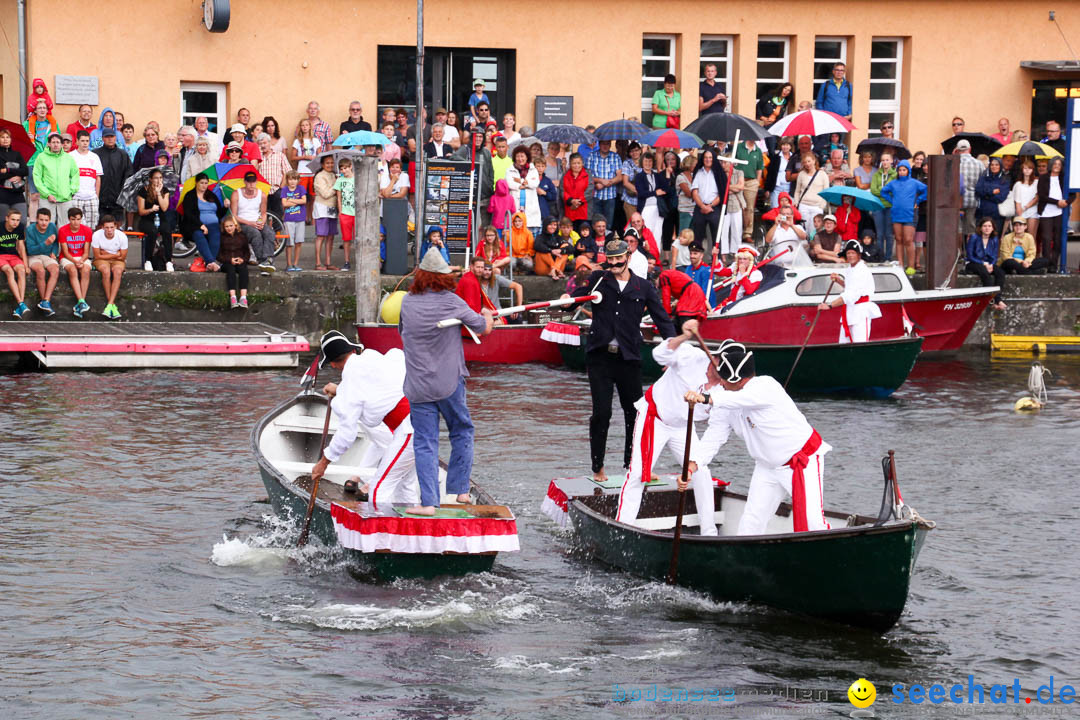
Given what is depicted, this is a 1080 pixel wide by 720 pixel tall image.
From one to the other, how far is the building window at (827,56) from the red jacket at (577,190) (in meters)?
8.13

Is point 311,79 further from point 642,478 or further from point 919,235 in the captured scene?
point 642,478

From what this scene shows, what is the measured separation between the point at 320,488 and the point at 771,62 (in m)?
19.6

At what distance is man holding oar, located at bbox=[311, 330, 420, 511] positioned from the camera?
11.1 meters

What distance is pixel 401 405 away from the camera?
11.4 meters

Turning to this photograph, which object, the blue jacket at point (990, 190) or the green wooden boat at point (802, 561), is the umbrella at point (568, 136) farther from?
the green wooden boat at point (802, 561)

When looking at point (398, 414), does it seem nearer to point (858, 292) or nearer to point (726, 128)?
point (858, 292)

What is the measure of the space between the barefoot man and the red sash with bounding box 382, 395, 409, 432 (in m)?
0.10

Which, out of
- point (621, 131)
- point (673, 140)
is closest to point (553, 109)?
point (621, 131)

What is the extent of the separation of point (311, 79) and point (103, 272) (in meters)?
6.91

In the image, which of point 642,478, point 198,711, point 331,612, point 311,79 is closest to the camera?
point 198,711

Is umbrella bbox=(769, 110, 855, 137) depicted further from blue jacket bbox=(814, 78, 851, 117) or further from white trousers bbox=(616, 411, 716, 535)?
white trousers bbox=(616, 411, 716, 535)

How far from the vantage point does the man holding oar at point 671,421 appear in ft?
38.2

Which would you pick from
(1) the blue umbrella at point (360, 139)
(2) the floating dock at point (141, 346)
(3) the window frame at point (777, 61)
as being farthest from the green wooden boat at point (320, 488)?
(3) the window frame at point (777, 61)

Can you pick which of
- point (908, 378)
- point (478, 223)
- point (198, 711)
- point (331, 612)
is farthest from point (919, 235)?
point (198, 711)
